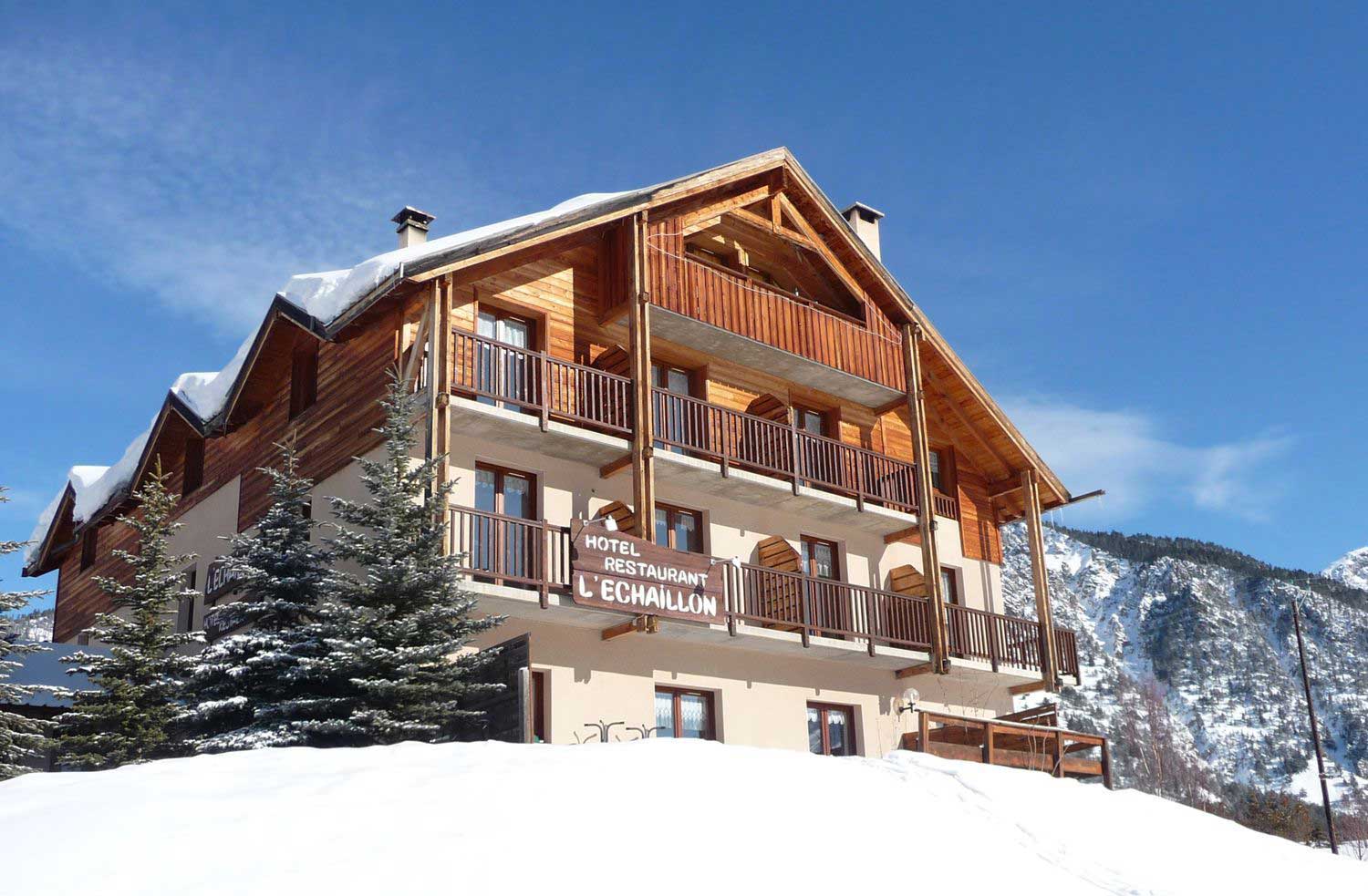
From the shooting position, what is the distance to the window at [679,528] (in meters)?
22.5

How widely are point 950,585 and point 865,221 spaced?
309 inches

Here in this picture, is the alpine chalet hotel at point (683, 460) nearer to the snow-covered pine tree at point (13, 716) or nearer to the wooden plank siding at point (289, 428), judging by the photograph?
the wooden plank siding at point (289, 428)

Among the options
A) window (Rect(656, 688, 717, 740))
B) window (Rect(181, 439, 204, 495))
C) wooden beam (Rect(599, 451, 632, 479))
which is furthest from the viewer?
window (Rect(181, 439, 204, 495))

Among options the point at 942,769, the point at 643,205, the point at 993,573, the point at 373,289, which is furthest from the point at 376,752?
the point at 993,573

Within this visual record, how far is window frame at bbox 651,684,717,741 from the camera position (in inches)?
826

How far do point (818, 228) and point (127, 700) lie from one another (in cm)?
1468

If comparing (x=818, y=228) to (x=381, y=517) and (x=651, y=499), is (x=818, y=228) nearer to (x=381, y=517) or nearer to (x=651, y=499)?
(x=651, y=499)

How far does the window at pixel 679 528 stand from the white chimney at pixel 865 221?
8.61 m

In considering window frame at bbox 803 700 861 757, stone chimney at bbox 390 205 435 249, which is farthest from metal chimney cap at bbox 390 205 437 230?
window frame at bbox 803 700 861 757

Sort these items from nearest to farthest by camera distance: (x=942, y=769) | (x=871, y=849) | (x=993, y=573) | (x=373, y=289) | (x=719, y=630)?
(x=871, y=849)
(x=942, y=769)
(x=373, y=289)
(x=719, y=630)
(x=993, y=573)

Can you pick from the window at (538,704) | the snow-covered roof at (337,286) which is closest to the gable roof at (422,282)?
the snow-covered roof at (337,286)

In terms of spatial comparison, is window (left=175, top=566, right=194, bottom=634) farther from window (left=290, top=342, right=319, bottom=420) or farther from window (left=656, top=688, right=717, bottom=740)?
window (left=656, top=688, right=717, bottom=740)

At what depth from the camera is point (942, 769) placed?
648 inches

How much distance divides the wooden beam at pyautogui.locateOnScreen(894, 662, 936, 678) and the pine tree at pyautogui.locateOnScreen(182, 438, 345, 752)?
34.2 feet
